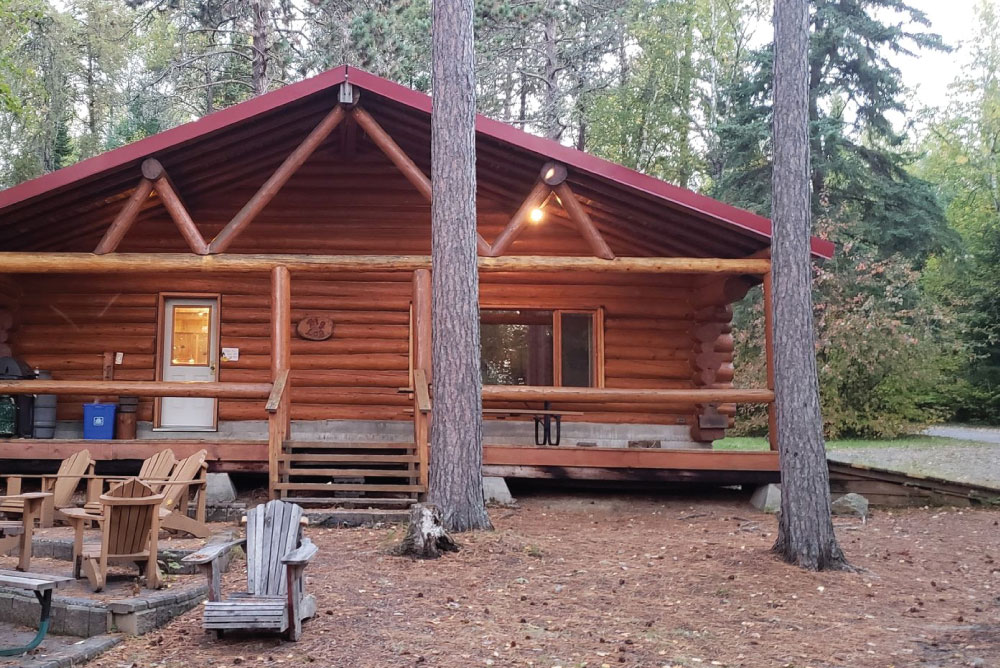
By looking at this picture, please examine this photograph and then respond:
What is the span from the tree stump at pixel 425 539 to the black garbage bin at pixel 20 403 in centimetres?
661

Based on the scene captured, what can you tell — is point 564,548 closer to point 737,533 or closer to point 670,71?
point 737,533

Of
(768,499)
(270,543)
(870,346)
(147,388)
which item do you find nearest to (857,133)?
(870,346)

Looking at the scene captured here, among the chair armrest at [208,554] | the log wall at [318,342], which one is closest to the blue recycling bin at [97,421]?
the log wall at [318,342]

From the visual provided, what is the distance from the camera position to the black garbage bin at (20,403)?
11062 millimetres

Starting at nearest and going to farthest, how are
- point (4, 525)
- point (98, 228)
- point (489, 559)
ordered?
1. point (4, 525)
2. point (489, 559)
3. point (98, 228)

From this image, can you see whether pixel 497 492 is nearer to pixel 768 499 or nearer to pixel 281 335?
pixel 281 335

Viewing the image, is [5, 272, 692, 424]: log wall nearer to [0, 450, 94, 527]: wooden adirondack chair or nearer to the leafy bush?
[0, 450, 94, 527]: wooden adirondack chair

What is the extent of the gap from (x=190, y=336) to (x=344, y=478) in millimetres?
3632

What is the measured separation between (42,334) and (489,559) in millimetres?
8301

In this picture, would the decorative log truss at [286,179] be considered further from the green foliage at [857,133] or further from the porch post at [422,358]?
the green foliage at [857,133]

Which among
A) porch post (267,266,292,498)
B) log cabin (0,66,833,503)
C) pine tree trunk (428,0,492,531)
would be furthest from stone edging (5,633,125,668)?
log cabin (0,66,833,503)

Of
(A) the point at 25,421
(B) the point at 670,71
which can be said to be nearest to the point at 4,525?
(A) the point at 25,421

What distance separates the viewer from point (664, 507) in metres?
10.4

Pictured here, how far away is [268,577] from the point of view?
201 inches
